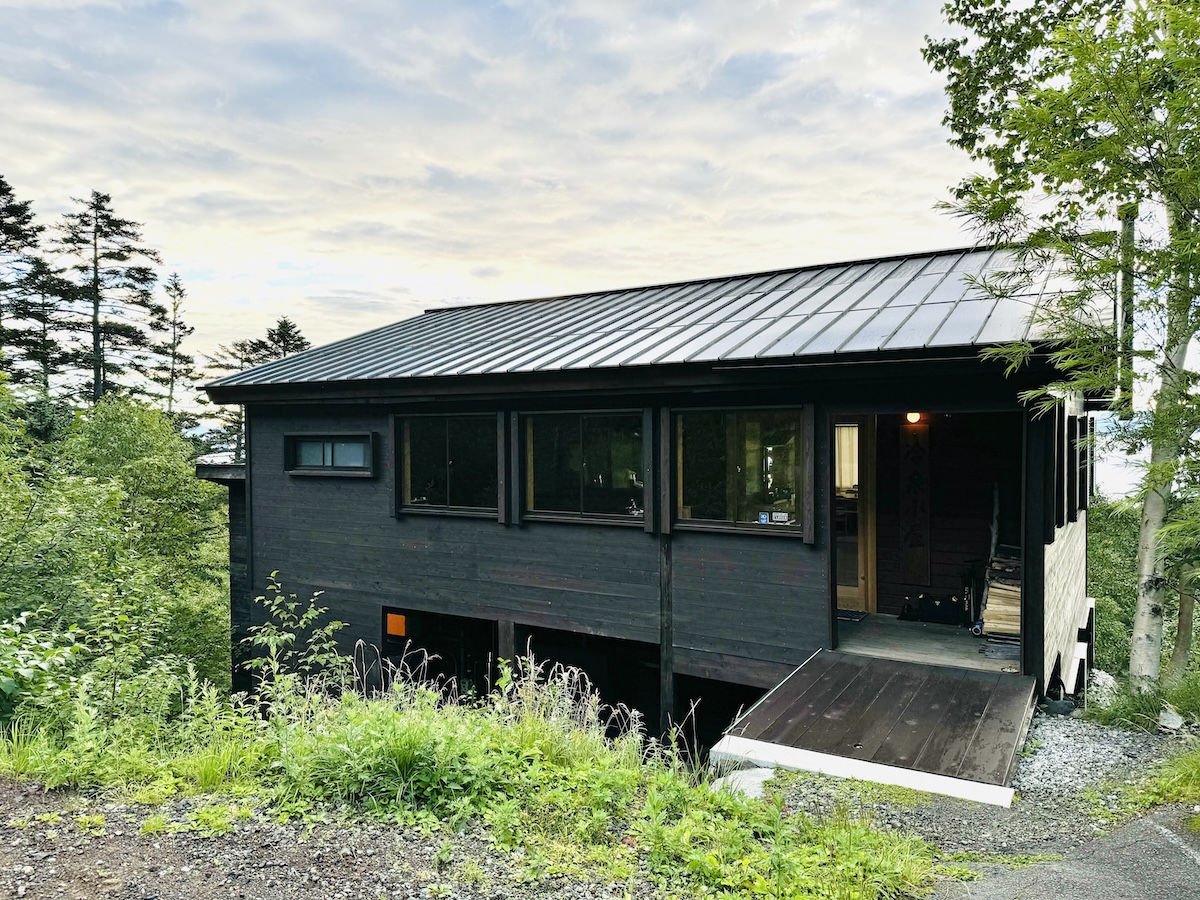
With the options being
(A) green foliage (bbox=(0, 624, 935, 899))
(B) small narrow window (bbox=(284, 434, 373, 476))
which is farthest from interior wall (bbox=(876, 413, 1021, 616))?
(B) small narrow window (bbox=(284, 434, 373, 476))

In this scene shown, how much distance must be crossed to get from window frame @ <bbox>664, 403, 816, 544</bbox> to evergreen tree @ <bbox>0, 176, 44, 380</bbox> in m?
23.1

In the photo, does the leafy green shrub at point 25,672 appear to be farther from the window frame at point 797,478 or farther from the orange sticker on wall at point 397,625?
the window frame at point 797,478

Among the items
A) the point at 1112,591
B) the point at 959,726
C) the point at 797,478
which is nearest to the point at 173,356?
the point at 797,478

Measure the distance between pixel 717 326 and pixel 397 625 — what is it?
5246 mm

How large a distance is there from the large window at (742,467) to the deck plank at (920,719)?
5.37ft

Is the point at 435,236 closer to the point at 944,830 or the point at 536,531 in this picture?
the point at 536,531

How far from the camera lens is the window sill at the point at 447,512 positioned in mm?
8164

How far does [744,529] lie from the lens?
21.7 ft

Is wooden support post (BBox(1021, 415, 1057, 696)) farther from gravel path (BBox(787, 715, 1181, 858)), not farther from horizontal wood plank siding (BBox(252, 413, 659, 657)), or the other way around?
horizontal wood plank siding (BBox(252, 413, 659, 657))

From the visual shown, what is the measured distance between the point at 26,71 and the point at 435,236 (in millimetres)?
8304

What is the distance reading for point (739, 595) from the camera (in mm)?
6691

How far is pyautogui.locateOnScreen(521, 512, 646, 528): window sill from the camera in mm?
7195

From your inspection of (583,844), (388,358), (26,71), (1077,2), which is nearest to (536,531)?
(388,358)

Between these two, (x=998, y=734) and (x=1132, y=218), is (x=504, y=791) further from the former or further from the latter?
(x=1132, y=218)
